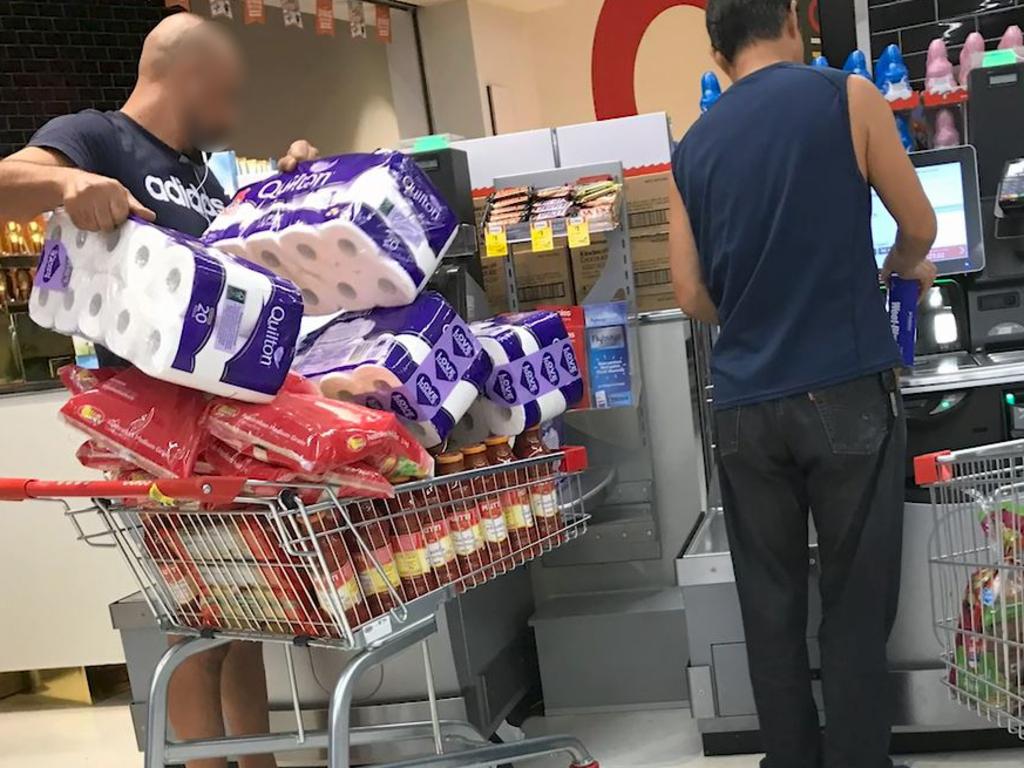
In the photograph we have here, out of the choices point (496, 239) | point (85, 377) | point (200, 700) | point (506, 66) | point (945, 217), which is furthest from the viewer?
point (506, 66)

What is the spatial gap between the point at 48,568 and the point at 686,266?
2943mm

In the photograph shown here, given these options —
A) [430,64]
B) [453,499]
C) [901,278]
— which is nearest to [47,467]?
[453,499]

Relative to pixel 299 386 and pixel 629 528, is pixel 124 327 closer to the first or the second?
pixel 299 386

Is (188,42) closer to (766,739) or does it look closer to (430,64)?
(766,739)

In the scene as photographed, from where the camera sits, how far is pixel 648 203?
11.2 feet

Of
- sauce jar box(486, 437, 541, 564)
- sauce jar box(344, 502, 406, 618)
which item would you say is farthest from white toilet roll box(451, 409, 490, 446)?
sauce jar box(344, 502, 406, 618)

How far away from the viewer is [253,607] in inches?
69.2

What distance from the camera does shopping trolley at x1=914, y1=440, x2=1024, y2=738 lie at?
1768mm

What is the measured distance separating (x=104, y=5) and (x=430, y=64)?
3.12m

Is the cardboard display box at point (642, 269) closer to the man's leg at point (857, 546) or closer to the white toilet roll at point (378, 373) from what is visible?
the man's leg at point (857, 546)

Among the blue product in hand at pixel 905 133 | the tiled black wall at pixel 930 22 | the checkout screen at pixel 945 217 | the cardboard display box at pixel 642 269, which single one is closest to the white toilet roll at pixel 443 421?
the cardboard display box at pixel 642 269

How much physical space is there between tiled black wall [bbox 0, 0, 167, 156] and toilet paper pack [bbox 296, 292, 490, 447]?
16.1ft

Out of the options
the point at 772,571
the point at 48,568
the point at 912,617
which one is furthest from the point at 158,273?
the point at 48,568

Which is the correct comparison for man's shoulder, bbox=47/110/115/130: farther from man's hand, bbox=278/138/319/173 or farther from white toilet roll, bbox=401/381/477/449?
white toilet roll, bbox=401/381/477/449
